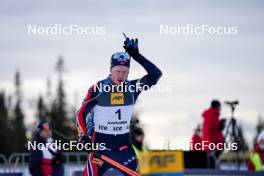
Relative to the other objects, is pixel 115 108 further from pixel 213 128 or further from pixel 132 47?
pixel 213 128

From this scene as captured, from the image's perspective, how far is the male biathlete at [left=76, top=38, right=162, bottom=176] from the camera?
14.1 m

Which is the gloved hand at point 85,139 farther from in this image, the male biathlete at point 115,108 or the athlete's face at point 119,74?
the athlete's face at point 119,74

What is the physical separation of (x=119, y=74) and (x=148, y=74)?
451 mm

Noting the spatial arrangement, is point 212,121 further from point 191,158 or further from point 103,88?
point 103,88

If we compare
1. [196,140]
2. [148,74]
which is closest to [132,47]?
[148,74]

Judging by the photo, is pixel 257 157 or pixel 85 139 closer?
pixel 85 139

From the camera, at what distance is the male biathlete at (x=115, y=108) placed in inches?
554

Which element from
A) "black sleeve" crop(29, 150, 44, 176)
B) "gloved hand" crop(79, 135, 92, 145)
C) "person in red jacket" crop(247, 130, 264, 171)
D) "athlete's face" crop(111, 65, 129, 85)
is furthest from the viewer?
"person in red jacket" crop(247, 130, 264, 171)

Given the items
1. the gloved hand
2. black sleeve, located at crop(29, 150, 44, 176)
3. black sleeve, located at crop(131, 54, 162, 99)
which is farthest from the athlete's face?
black sleeve, located at crop(29, 150, 44, 176)

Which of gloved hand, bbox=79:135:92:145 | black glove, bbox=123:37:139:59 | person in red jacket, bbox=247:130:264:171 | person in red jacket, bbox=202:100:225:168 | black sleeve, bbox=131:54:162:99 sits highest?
black glove, bbox=123:37:139:59

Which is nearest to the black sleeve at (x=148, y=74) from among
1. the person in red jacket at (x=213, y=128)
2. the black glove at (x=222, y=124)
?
the person in red jacket at (x=213, y=128)

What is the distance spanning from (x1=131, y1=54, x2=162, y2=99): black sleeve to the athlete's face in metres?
0.16

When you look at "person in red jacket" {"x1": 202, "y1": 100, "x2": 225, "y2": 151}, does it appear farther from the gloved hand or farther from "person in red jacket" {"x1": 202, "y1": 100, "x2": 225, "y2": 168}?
the gloved hand

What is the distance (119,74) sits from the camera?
46.9ft
